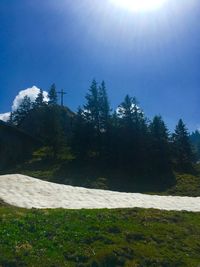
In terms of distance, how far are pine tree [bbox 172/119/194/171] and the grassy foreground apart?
153ft

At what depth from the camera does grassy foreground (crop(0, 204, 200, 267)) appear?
49.8 feet

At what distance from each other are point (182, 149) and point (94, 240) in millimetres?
56303

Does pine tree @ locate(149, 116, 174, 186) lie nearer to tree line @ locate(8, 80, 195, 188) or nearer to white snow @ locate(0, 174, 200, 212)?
tree line @ locate(8, 80, 195, 188)

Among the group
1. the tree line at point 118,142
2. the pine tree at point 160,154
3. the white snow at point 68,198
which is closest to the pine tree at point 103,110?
the tree line at point 118,142

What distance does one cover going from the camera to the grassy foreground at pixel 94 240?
49.8 ft

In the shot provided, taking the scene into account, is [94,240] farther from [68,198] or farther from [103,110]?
[103,110]

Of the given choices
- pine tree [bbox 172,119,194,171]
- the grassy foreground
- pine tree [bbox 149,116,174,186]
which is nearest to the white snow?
the grassy foreground

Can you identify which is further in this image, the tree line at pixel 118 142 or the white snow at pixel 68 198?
the tree line at pixel 118 142

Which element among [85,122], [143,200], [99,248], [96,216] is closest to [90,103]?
[85,122]

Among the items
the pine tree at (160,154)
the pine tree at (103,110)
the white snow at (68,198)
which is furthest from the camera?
the pine tree at (103,110)

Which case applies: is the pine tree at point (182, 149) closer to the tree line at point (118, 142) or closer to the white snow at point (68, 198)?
the tree line at point (118, 142)

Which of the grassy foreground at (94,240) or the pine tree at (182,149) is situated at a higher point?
the pine tree at (182,149)

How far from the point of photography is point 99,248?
1648 cm

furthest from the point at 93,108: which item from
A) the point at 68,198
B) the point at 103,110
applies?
the point at 68,198
